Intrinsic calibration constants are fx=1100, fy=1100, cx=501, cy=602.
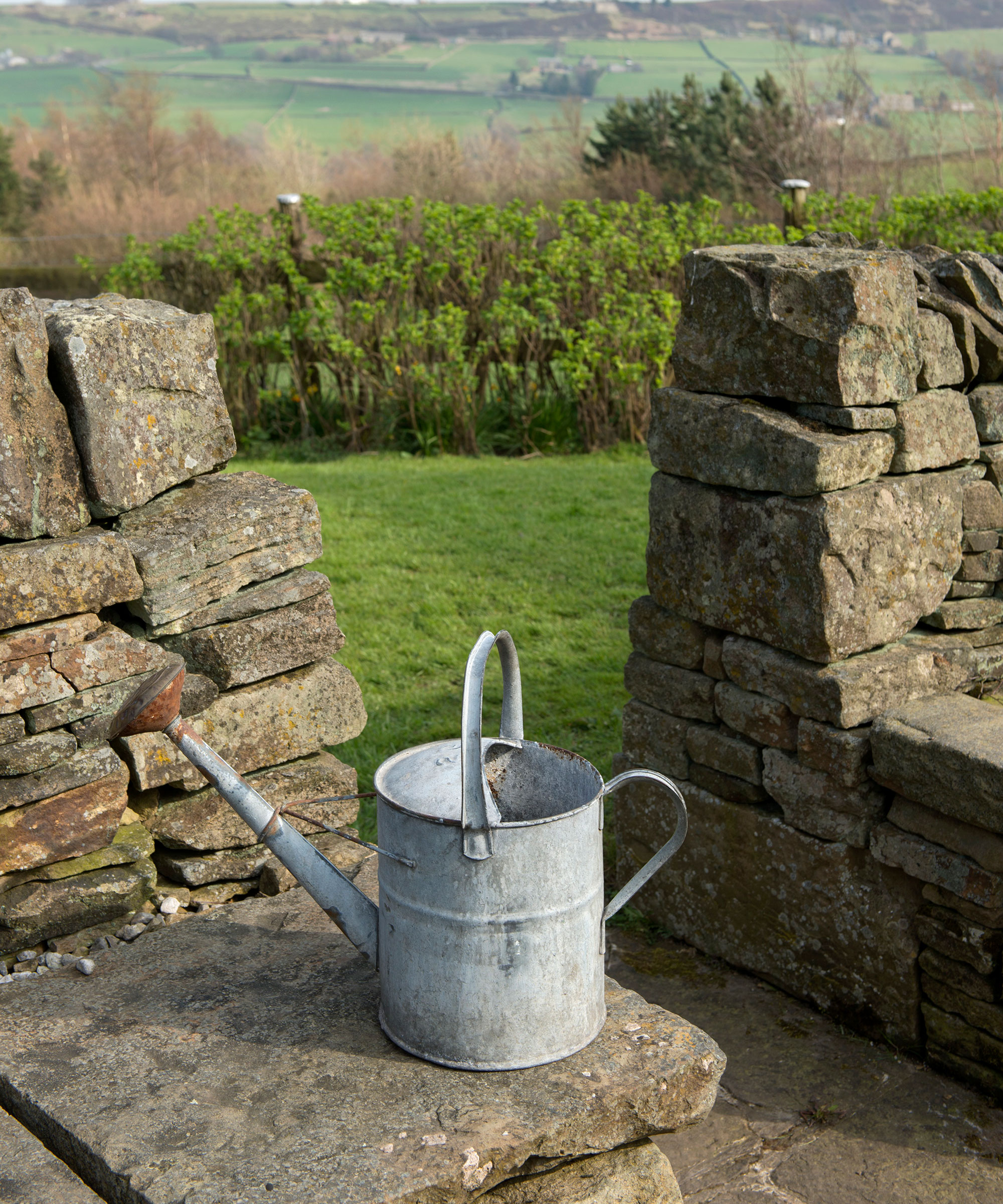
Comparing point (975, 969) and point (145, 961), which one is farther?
point (975, 969)

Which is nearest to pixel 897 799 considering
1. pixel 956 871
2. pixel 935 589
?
pixel 956 871

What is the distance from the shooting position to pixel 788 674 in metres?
3.10

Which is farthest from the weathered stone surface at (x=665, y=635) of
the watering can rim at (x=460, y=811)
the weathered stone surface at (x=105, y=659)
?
the weathered stone surface at (x=105, y=659)

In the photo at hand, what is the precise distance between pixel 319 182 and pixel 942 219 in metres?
16.9

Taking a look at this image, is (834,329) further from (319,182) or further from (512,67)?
(512,67)

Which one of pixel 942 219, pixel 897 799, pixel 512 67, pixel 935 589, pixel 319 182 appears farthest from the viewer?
pixel 512 67

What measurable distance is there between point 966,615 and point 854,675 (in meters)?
0.59

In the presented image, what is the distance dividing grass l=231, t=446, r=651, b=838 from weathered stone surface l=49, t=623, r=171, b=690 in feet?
5.93

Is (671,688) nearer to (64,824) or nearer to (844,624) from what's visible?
(844,624)

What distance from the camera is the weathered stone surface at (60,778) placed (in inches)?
97.8

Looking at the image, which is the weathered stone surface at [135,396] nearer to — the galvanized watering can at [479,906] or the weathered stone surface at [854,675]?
the galvanized watering can at [479,906]

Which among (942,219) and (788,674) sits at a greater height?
(942,219)

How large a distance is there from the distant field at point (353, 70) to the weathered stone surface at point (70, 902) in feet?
140

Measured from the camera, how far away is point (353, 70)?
6894 cm
